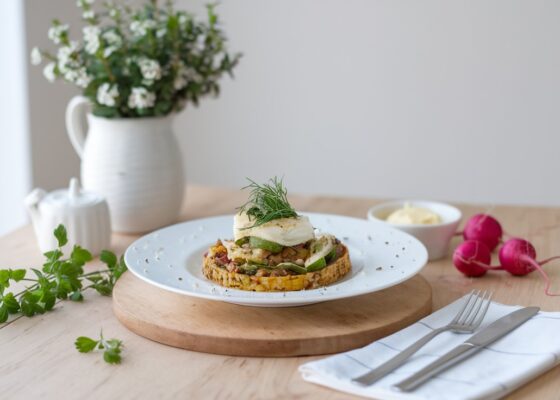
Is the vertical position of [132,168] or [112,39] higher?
[112,39]

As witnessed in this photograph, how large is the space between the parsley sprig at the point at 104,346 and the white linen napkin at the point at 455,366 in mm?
316

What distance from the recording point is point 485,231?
1.91 metres

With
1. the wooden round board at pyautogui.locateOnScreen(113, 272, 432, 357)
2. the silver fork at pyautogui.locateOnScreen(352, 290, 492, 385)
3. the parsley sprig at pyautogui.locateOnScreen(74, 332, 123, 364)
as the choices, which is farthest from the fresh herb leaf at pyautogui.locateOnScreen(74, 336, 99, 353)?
the silver fork at pyautogui.locateOnScreen(352, 290, 492, 385)

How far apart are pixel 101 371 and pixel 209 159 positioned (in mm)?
3219

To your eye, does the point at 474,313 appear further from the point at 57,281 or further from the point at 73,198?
the point at 73,198

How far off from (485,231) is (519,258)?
8.3 inches

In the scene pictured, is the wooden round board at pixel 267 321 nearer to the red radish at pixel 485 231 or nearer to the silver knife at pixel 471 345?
the silver knife at pixel 471 345

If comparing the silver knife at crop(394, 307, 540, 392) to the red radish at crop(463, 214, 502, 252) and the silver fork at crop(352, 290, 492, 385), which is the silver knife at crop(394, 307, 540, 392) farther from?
the red radish at crop(463, 214, 502, 252)

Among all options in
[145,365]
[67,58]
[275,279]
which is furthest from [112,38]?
[145,365]

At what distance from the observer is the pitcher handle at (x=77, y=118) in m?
2.12

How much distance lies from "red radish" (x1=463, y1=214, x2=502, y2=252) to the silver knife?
1.58 feet

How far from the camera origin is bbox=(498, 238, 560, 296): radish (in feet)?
5.60

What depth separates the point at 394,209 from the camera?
2057mm

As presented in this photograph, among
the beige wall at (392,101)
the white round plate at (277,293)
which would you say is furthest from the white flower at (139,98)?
the beige wall at (392,101)
